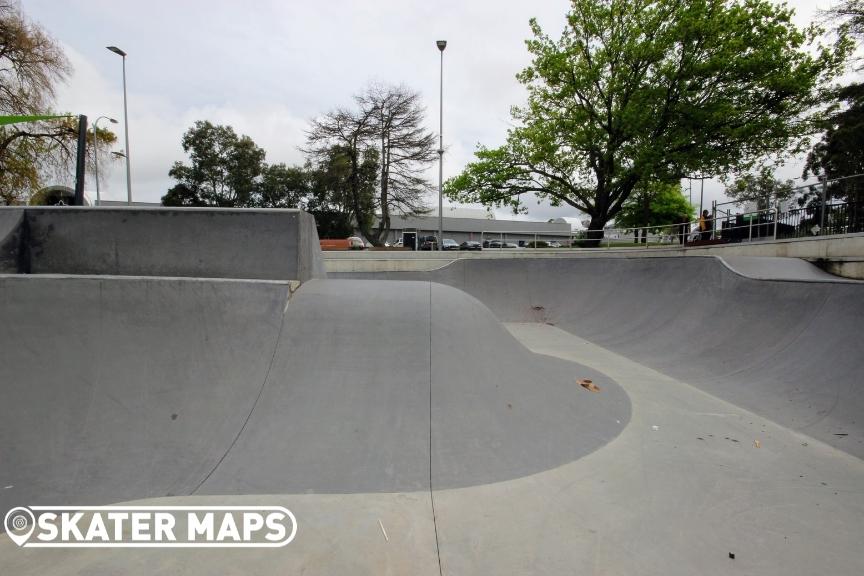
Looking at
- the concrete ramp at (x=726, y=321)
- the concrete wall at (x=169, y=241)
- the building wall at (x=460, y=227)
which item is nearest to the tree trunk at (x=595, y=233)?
the concrete ramp at (x=726, y=321)

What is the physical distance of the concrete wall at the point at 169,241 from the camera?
459 cm

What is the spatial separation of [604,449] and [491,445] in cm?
111

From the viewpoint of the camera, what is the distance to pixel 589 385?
5.11 m

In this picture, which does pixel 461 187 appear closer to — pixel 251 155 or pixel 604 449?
pixel 604 449

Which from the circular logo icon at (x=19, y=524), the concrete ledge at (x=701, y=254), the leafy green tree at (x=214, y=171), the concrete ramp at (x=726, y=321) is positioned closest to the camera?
the circular logo icon at (x=19, y=524)

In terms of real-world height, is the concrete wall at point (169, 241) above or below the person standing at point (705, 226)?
below

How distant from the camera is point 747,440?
13.2ft

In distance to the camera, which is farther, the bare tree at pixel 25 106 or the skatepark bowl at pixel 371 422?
the bare tree at pixel 25 106

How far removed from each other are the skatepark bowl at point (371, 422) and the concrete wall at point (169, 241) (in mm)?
23

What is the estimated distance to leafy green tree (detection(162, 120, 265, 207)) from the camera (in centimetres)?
3459

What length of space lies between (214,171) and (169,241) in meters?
35.2

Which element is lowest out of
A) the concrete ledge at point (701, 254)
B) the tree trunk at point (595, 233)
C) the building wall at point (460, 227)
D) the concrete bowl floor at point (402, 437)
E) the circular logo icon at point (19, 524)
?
the circular logo icon at point (19, 524)

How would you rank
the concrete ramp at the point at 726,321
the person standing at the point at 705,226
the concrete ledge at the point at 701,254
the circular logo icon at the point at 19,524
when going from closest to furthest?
the circular logo icon at the point at 19,524
the concrete ramp at the point at 726,321
the concrete ledge at the point at 701,254
the person standing at the point at 705,226

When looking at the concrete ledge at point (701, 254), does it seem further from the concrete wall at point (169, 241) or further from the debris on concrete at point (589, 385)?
the debris on concrete at point (589, 385)
